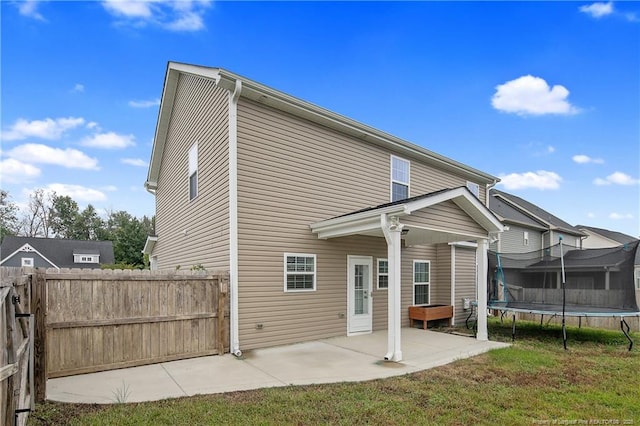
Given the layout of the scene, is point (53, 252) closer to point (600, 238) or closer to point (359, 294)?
point (359, 294)

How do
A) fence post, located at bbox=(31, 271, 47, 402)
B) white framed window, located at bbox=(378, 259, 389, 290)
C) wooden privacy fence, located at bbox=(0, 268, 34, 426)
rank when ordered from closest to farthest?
wooden privacy fence, located at bbox=(0, 268, 34, 426), fence post, located at bbox=(31, 271, 47, 402), white framed window, located at bbox=(378, 259, 389, 290)

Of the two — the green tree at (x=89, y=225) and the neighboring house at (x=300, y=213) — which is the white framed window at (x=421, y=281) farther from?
the green tree at (x=89, y=225)

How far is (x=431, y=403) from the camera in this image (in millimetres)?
4617

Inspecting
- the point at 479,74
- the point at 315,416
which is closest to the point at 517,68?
the point at 479,74

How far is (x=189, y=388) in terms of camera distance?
16.7ft

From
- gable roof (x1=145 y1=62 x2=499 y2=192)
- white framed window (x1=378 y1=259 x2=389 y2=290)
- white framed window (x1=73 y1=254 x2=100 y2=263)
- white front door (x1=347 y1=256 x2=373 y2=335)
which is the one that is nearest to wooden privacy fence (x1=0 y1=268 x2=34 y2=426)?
gable roof (x1=145 y1=62 x2=499 y2=192)

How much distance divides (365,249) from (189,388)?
553cm

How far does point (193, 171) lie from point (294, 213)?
332 cm

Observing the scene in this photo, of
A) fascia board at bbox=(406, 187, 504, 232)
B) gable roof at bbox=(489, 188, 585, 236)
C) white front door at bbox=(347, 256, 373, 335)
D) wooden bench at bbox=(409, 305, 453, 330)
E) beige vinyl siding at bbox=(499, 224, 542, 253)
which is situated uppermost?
gable roof at bbox=(489, 188, 585, 236)

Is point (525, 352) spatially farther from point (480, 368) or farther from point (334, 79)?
point (334, 79)

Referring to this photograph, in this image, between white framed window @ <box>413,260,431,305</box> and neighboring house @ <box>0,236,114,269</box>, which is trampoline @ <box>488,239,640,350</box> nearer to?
white framed window @ <box>413,260,431,305</box>

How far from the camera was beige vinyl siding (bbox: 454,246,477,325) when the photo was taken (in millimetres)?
11695

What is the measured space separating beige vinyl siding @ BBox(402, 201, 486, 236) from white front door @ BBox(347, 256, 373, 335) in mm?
2343

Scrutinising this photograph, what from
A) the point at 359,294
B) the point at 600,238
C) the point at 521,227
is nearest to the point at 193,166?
the point at 359,294
